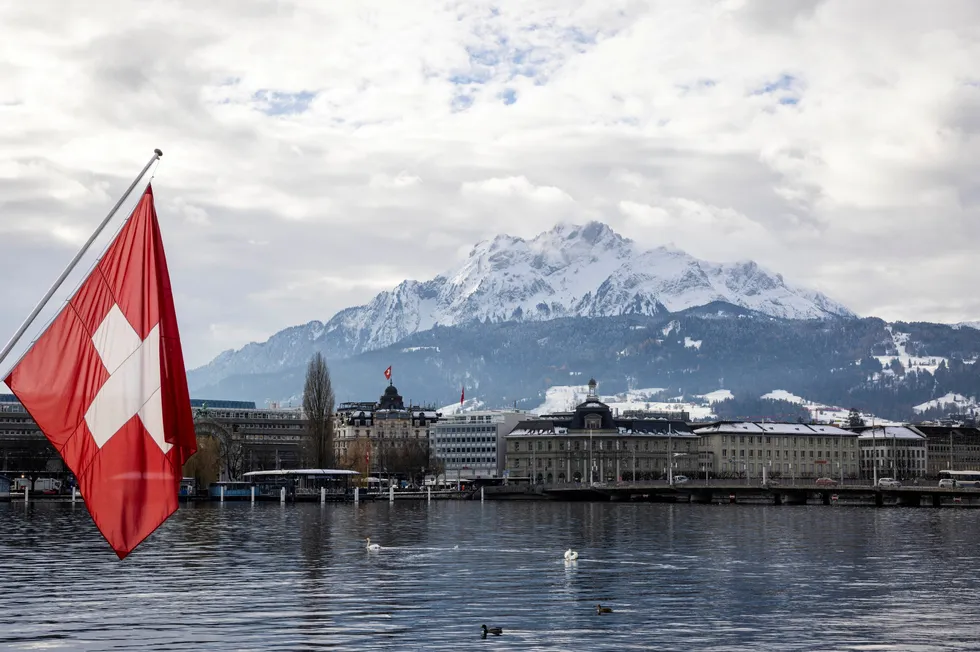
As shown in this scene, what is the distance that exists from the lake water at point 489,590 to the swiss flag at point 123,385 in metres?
15.7

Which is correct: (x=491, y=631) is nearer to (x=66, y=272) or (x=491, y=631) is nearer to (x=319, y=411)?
(x=66, y=272)

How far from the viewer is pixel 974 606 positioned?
4956 cm

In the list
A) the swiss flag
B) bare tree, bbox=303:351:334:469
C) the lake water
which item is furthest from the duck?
bare tree, bbox=303:351:334:469

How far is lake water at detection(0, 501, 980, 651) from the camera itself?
131ft

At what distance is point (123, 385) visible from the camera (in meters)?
23.1

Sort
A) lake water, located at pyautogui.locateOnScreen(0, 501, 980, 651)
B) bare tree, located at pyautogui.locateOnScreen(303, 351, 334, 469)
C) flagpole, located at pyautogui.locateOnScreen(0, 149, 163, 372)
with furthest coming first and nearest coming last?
bare tree, located at pyautogui.locateOnScreen(303, 351, 334, 469), lake water, located at pyautogui.locateOnScreen(0, 501, 980, 651), flagpole, located at pyautogui.locateOnScreen(0, 149, 163, 372)

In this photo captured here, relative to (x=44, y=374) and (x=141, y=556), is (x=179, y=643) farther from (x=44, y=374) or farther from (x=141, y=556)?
(x=141, y=556)

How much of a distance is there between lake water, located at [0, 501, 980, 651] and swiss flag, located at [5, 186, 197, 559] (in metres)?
15.7

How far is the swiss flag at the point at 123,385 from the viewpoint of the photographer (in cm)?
2258

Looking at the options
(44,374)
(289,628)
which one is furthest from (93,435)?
(289,628)

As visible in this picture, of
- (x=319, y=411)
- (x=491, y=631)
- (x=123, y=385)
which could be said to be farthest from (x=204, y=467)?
(x=123, y=385)

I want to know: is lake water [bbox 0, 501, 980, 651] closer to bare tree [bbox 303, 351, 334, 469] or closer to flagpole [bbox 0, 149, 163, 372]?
flagpole [bbox 0, 149, 163, 372]

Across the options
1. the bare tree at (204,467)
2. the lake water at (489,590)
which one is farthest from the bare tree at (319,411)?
the lake water at (489,590)

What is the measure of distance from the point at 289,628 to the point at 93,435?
1980 cm
